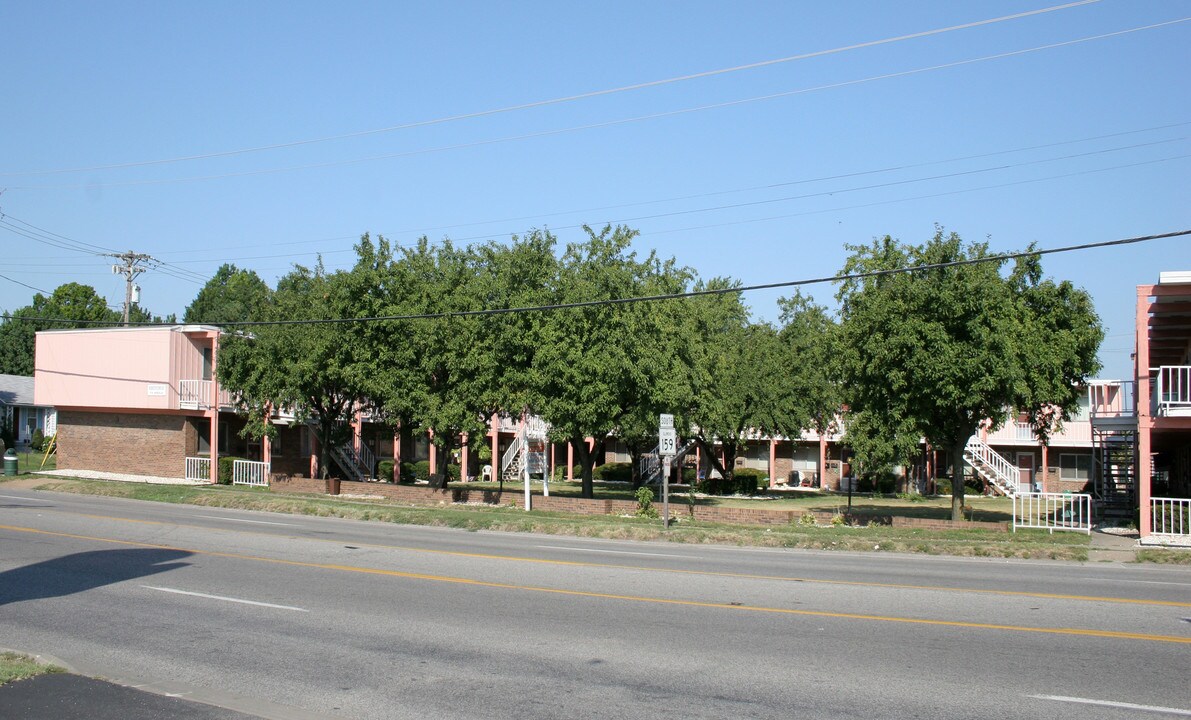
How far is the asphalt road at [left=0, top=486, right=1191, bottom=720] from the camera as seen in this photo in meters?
8.12

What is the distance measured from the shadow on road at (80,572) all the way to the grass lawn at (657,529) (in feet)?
32.6

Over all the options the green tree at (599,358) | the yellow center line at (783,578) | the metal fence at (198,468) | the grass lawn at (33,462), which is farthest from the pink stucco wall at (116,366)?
the yellow center line at (783,578)

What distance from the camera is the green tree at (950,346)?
2561 cm

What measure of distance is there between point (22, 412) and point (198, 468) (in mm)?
34766

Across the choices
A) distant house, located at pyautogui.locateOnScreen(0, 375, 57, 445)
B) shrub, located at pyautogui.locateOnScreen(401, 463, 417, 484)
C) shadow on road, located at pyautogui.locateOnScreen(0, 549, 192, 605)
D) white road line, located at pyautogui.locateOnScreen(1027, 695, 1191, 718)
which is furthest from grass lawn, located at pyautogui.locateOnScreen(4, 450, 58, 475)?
white road line, located at pyautogui.locateOnScreen(1027, 695, 1191, 718)

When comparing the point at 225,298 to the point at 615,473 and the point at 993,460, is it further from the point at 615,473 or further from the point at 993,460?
the point at 993,460

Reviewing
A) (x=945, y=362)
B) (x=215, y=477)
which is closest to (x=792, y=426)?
(x=945, y=362)

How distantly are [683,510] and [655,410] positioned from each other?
3.31 meters

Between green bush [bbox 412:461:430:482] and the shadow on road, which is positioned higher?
the shadow on road

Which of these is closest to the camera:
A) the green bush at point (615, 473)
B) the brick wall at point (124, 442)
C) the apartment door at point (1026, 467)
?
the brick wall at point (124, 442)

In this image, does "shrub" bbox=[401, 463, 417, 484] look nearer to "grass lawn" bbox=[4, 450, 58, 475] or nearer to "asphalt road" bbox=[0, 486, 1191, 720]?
"grass lawn" bbox=[4, 450, 58, 475]

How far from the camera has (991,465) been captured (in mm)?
46125

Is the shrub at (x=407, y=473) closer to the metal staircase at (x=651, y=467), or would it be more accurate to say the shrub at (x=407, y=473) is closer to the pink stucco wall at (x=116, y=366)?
the pink stucco wall at (x=116, y=366)

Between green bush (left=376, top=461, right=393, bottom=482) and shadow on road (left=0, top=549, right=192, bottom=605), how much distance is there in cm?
3230
